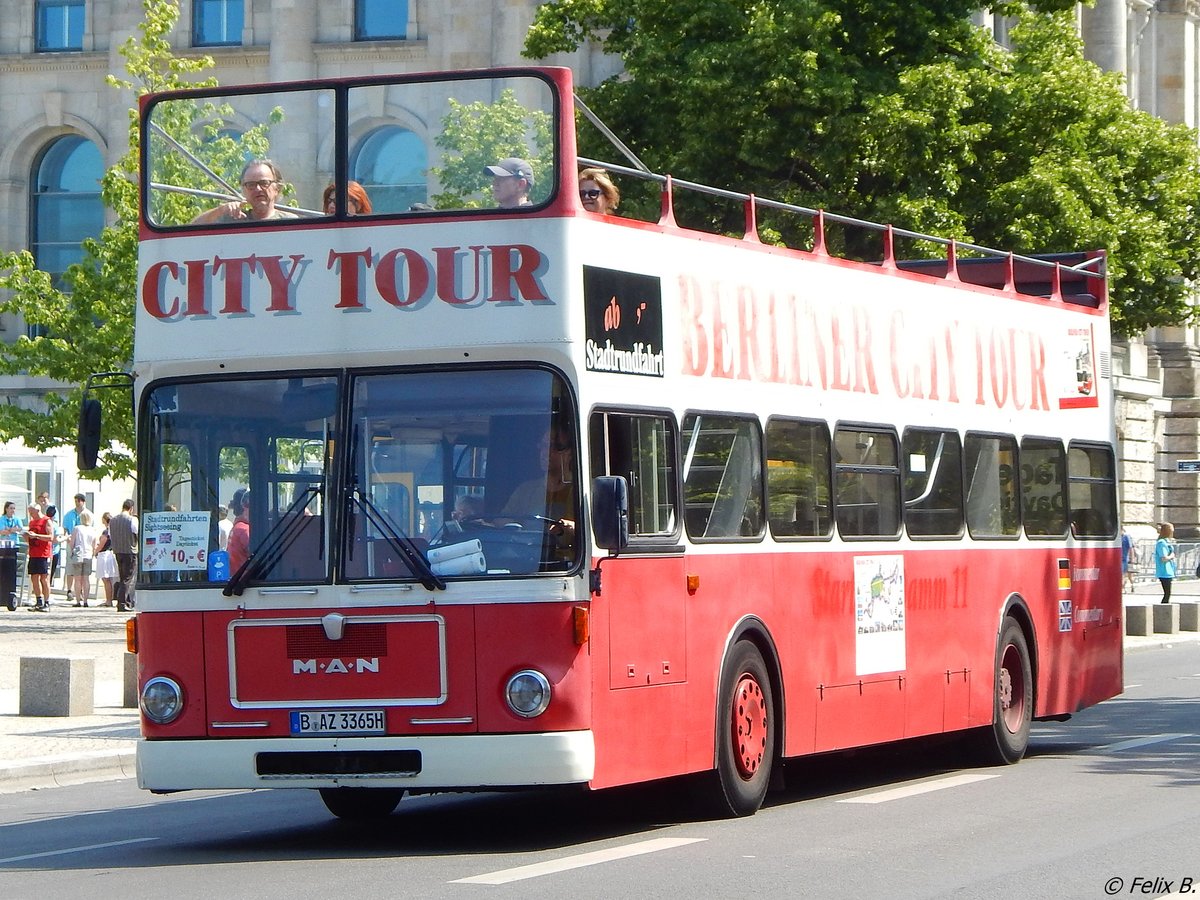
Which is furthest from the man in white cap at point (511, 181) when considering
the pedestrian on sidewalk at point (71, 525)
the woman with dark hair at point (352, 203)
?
the pedestrian on sidewalk at point (71, 525)

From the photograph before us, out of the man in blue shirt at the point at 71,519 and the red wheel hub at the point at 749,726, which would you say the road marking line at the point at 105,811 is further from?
the man in blue shirt at the point at 71,519

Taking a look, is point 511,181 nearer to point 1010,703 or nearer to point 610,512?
point 610,512

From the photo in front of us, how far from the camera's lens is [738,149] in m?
29.7

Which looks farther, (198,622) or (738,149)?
(738,149)

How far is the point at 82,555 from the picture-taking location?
1537 inches

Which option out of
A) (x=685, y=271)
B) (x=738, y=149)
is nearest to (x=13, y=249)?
(x=738, y=149)

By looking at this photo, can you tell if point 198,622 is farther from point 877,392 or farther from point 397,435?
point 877,392

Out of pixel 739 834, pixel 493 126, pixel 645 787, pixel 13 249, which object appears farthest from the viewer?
pixel 13 249

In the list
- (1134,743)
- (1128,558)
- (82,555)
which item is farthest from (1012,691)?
(1128,558)

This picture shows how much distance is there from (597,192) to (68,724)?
9.69m

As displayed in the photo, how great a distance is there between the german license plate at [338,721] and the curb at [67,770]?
222 inches

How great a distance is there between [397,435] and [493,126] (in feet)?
16.2

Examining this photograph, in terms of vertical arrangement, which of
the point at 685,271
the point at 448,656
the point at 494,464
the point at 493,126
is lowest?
the point at 448,656

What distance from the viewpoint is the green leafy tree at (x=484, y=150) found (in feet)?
36.0
